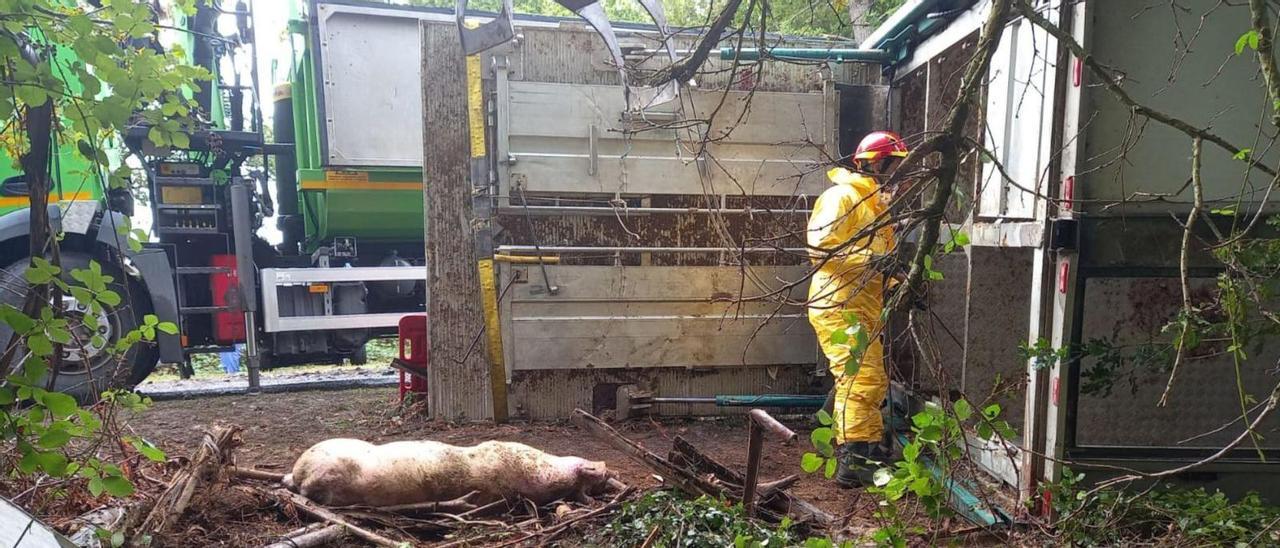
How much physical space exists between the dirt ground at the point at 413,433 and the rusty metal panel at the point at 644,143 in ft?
4.91

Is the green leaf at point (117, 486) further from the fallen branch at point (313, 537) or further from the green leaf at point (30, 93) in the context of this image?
the green leaf at point (30, 93)

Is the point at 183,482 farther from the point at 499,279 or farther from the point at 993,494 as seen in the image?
the point at 993,494

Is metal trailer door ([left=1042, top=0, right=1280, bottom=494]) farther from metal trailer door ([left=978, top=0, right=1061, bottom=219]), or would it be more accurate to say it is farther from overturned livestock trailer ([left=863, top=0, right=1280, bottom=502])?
metal trailer door ([left=978, top=0, right=1061, bottom=219])

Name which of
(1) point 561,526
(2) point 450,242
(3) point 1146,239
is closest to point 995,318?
(3) point 1146,239

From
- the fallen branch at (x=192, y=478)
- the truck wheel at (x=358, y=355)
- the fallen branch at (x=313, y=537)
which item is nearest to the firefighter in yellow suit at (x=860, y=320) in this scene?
the fallen branch at (x=313, y=537)

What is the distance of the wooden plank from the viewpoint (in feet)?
13.9

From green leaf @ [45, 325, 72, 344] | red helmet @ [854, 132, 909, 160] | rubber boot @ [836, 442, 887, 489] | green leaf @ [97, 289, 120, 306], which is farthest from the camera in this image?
rubber boot @ [836, 442, 887, 489]

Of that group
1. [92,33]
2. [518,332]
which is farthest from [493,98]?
[92,33]

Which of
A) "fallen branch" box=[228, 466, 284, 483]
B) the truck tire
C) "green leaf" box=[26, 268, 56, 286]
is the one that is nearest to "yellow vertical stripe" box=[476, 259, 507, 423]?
"fallen branch" box=[228, 466, 284, 483]

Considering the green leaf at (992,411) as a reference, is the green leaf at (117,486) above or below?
below

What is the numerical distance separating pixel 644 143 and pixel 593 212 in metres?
0.53

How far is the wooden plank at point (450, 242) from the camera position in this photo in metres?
4.25

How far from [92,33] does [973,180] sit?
3.70 metres

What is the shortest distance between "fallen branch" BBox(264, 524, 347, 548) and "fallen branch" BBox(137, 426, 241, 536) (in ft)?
1.34
